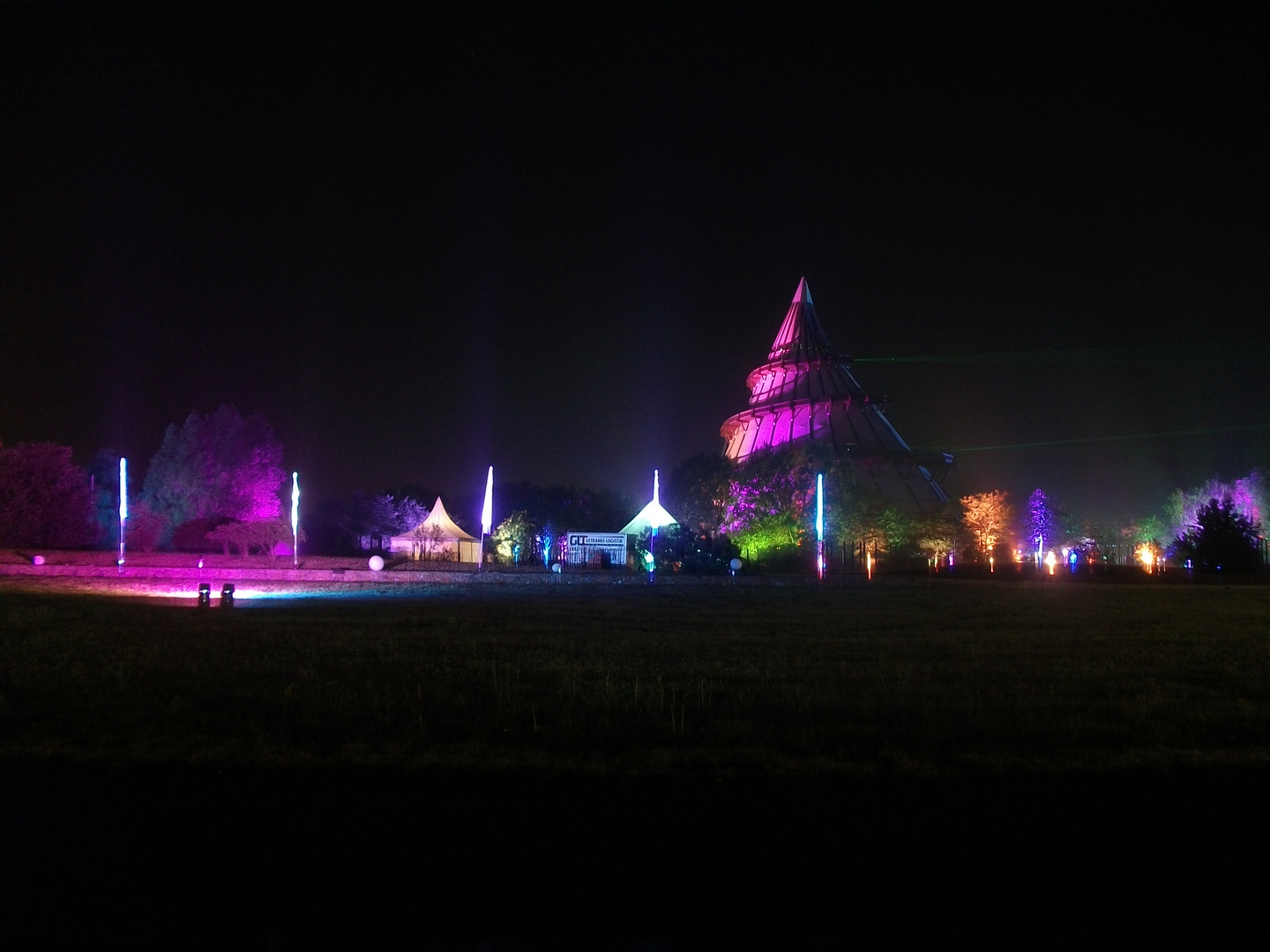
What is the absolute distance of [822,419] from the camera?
6031 cm

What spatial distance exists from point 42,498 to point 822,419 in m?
49.1

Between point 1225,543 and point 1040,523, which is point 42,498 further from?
point 1040,523

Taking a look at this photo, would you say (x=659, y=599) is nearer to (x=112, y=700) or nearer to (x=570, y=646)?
(x=570, y=646)

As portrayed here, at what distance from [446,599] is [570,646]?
926 cm

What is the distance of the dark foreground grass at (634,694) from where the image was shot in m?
5.06

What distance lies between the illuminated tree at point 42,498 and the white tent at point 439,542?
Answer: 15797 mm

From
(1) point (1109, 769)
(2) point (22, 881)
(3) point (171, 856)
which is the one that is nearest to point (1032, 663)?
(1) point (1109, 769)

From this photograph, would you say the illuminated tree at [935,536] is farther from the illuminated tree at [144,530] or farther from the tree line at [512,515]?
the illuminated tree at [144,530]

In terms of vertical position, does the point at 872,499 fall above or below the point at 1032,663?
above

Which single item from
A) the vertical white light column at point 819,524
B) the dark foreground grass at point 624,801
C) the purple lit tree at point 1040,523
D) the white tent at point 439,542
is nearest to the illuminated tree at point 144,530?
the white tent at point 439,542

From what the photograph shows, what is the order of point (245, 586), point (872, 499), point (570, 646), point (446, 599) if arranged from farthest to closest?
point (872, 499), point (245, 586), point (446, 599), point (570, 646)

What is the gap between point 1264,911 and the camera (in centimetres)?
313

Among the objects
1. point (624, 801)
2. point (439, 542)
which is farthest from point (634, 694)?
point (439, 542)

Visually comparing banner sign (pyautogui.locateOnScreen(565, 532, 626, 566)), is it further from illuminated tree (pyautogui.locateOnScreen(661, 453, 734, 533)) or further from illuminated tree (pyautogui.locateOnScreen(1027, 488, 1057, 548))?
illuminated tree (pyautogui.locateOnScreen(1027, 488, 1057, 548))
